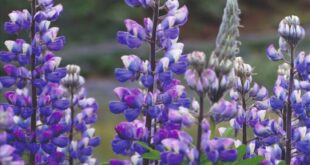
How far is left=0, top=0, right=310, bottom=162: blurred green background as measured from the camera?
663 inches

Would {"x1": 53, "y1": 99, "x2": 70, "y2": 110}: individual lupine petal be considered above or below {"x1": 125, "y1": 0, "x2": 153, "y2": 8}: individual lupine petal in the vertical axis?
below

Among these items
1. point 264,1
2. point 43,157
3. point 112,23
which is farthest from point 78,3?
point 43,157

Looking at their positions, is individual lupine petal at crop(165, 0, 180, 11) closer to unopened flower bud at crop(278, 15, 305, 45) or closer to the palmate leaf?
unopened flower bud at crop(278, 15, 305, 45)

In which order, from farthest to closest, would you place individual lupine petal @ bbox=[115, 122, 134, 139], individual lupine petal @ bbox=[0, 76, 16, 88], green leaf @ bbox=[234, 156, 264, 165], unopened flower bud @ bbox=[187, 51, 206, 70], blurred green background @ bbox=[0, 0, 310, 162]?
blurred green background @ bbox=[0, 0, 310, 162] → individual lupine petal @ bbox=[0, 76, 16, 88] → individual lupine petal @ bbox=[115, 122, 134, 139] → green leaf @ bbox=[234, 156, 264, 165] → unopened flower bud @ bbox=[187, 51, 206, 70]

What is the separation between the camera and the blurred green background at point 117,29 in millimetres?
16828

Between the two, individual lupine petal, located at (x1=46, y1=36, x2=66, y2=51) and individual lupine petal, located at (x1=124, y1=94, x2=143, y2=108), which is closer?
individual lupine petal, located at (x1=124, y1=94, x2=143, y2=108)

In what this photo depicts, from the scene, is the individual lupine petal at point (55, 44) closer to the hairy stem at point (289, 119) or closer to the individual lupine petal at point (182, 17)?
the individual lupine petal at point (182, 17)

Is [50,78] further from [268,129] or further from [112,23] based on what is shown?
[112,23]

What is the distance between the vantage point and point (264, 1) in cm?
2261

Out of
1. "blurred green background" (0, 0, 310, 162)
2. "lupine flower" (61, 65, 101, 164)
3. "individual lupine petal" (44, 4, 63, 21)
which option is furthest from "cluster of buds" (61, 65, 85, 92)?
"blurred green background" (0, 0, 310, 162)

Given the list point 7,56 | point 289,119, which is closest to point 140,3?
point 7,56

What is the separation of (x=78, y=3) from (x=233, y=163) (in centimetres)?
1659

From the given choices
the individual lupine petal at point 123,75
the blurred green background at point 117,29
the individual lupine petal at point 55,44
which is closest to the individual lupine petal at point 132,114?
the individual lupine petal at point 123,75

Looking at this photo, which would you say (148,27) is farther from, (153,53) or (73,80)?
(73,80)
